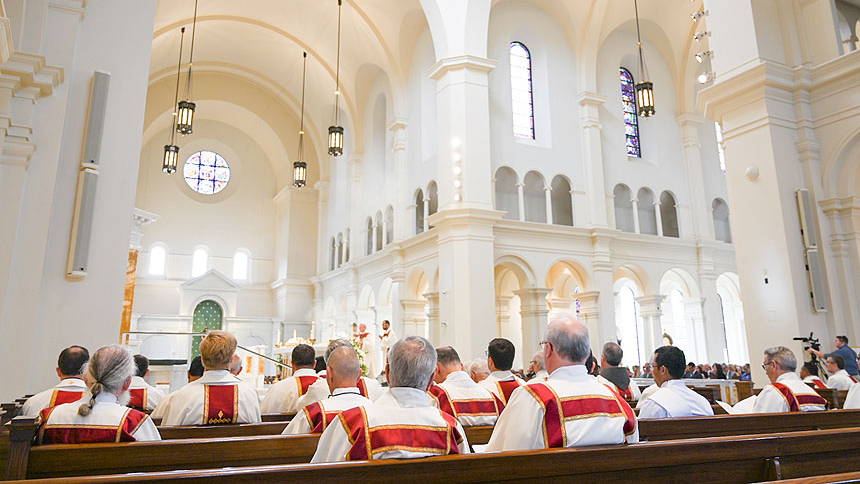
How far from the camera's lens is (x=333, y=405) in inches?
135

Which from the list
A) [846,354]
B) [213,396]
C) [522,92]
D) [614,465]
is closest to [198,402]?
[213,396]

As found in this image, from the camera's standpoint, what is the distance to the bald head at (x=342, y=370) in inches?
140

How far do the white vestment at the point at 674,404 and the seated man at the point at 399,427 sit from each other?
233 cm

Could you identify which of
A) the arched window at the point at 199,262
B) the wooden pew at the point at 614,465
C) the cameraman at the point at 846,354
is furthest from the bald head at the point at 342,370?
the arched window at the point at 199,262

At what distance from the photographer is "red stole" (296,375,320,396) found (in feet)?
17.1

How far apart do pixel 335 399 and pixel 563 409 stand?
140cm

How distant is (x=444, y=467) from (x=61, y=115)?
679 centimetres

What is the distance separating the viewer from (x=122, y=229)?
23.7 ft

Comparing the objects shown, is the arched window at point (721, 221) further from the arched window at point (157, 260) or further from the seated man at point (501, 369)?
the arched window at point (157, 260)

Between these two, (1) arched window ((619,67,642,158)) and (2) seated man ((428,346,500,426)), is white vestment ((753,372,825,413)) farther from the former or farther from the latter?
(1) arched window ((619,67,642,158))

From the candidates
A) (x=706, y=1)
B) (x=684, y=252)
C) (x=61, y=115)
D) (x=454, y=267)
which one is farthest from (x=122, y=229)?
(x=684, y=252)

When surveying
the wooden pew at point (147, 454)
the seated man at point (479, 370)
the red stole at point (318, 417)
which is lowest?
the wooden pew at point (147, 454)

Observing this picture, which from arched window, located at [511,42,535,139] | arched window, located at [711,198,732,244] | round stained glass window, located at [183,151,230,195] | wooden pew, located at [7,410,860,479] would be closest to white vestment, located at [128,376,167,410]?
wooden pew, located at [7,410,860,479]

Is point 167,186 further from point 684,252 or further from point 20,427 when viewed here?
point 20,427
